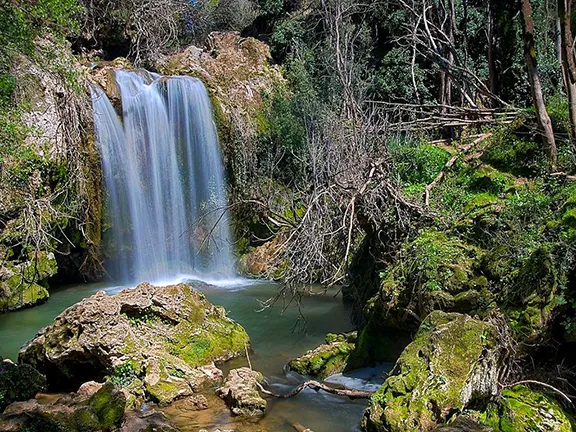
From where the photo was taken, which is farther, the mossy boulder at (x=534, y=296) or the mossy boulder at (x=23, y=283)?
the mossy boulder at (x=23, y=283)

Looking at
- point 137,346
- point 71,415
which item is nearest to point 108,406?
point 71,415

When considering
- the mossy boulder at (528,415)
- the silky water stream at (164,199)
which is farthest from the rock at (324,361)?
the silky water stream at (164,199)

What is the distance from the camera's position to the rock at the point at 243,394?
5816mm

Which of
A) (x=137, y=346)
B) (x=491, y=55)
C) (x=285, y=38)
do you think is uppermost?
(x=285, y=38)

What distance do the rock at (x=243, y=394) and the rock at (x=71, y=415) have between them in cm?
123

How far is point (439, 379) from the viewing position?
15.1 feet

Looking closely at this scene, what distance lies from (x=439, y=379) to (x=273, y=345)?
4.21 meters

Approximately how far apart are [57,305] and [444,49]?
12.0 metres

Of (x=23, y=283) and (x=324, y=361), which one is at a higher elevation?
(x=23, y=283)

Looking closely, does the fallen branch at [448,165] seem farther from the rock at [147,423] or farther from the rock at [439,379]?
the rock at [147,423]

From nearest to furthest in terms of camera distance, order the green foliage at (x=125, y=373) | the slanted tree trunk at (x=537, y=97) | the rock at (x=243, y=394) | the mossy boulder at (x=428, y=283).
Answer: the rock at (x=243, y=394) → the mossy boulder at (x=428, y=283) → the green foliage at (x=125, y=373) → the slanted tree trunk at (x=537, y=97)

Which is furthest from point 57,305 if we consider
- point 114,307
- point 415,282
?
point 415,282

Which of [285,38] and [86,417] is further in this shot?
[285,38]

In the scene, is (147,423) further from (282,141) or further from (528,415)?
(282,141)
